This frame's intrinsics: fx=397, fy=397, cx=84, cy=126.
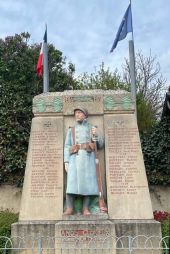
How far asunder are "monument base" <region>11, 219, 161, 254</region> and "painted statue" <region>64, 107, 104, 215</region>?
37cm

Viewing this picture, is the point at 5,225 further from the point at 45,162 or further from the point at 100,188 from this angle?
the point at 100,188

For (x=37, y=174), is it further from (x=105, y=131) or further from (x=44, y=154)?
(x=105, y=131)

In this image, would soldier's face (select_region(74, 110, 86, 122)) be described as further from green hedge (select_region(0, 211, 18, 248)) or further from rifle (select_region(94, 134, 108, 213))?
green hedge (select_region(0, 211, 18, 248))

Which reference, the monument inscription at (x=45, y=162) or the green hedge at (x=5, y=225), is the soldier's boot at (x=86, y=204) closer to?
the monument inscription at (x=45, y=162)

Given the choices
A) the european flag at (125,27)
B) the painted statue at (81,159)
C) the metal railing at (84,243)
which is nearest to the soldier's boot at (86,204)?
the painted statue at (81,159)

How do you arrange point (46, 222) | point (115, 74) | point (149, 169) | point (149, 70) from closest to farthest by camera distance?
point (46, 222) < point (149, 169) < point (115, 74) < point (149, 70)

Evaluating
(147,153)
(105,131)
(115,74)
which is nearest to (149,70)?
(115,74)

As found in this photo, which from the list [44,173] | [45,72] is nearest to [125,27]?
[45,72]

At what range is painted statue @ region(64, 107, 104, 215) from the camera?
311 inches

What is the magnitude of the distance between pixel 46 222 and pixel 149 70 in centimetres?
2106

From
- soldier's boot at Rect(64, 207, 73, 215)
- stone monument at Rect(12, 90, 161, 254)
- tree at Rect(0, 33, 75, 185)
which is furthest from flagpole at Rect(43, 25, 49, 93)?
soldier's boot at Rect(64, 207, 73, 215)

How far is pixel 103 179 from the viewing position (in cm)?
830

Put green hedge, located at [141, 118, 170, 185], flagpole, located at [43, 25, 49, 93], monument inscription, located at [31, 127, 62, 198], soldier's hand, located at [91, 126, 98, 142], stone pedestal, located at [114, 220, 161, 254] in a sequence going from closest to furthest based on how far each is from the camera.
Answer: stone pedestal, located at [114, 220, 161, 254], monument inscription, located at [31, 127, 62, 198], soldier's hand, located at [91, 126, 98, 142], green hedge, located at [141, 118, 170, 185], flagpole, located at [43, 25, 49, 93]

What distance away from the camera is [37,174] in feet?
27.1
